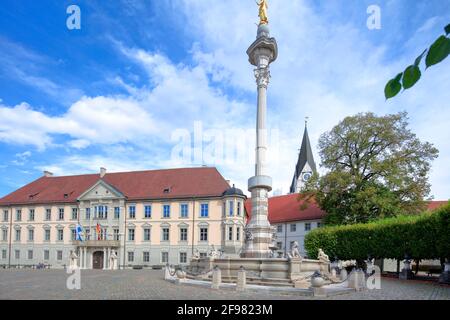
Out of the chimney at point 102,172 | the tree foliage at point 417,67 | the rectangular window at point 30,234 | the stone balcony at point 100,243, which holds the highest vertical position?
the chimney at point 102,172

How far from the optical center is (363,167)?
137 feet

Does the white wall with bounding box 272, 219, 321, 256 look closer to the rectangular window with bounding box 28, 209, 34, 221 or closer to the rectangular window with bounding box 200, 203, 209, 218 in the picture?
the rectangular window with bounding box 200, 203, 209, 218

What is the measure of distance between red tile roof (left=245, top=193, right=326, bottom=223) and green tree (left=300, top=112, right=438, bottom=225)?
1408 centimetres

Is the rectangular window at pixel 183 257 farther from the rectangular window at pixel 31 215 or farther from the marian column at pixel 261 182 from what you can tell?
the marian column at pixel 261 182

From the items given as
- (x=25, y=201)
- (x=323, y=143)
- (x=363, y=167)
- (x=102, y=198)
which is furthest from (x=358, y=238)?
(x=25, y=201)

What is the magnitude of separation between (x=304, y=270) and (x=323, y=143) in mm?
22101

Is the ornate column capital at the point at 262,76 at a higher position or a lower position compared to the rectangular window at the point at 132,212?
higher

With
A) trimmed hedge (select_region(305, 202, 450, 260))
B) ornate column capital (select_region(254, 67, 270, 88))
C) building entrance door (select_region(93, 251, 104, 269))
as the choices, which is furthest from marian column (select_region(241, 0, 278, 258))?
building entrance door (select_region(93, 251, 104, 269))

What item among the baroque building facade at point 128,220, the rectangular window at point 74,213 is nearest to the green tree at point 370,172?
the baroque building facade at point 128,220

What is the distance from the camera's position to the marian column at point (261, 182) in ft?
87.3

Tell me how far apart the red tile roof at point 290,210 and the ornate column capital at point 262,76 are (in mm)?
28615

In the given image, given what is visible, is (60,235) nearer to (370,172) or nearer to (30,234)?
(30,234)

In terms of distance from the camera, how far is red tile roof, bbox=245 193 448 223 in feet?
194
